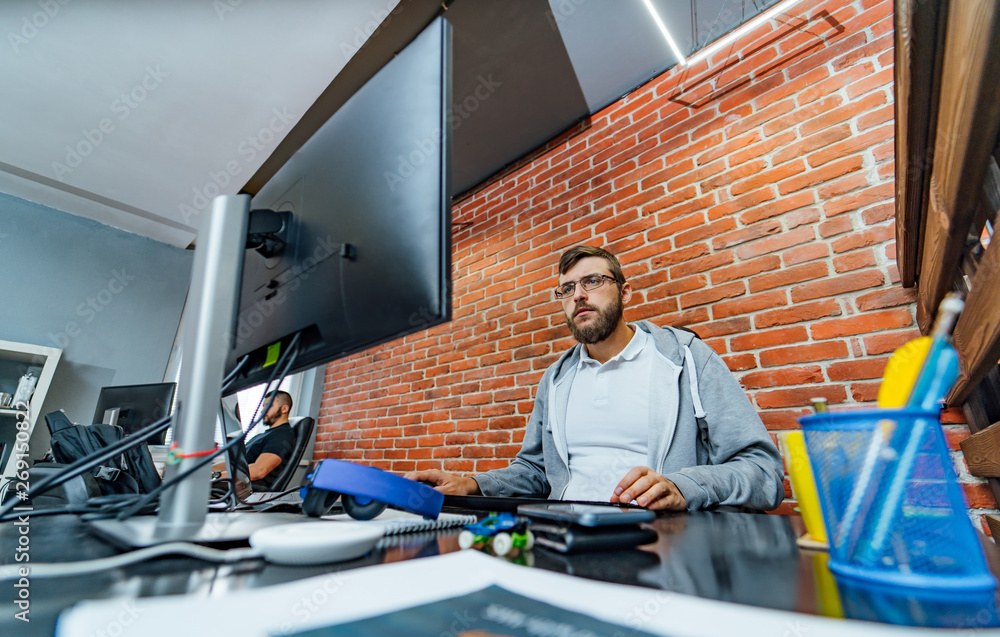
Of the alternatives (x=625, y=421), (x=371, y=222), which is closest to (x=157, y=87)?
(x=371, y=222)

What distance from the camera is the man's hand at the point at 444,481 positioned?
0.98 metres

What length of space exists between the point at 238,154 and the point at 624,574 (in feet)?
10.4

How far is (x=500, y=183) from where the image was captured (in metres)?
2.91

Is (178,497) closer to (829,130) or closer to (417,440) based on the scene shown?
(829,130)

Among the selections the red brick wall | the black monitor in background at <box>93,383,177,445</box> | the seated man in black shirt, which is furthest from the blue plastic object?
the seated man in black shirt

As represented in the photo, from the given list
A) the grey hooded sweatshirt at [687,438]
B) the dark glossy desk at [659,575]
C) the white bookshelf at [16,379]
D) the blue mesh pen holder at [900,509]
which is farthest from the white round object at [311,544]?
the white bookshelf at [16,379]

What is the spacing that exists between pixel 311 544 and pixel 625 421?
1.14 metres

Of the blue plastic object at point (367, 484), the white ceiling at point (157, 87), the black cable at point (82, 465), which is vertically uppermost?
the white ceiling at point (157, 87)

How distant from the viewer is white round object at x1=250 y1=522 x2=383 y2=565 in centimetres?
39

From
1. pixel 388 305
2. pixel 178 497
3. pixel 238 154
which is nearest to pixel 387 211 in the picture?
pixel 388 305

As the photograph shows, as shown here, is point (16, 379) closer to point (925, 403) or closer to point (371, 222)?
point (371, 222)

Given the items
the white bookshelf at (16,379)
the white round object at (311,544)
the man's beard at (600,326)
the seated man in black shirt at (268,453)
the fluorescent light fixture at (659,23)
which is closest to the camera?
the white round object at (311,544)

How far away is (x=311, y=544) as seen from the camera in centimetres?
39

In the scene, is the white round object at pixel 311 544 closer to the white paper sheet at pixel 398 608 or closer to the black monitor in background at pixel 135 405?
the white paper sheet at pixel 398 608
